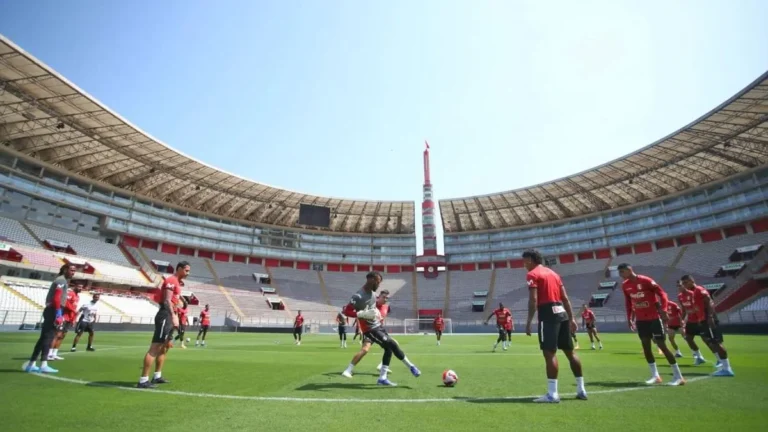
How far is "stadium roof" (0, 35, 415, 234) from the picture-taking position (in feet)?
107

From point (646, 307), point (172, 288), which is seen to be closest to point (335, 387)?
point (172, 288)

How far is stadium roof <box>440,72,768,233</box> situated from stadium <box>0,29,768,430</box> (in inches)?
10.5

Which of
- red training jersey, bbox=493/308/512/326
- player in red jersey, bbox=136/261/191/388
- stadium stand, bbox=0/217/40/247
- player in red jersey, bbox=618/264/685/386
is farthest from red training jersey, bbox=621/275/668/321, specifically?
stadium stand, bbox=0/217/40/247

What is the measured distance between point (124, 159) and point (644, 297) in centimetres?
5530

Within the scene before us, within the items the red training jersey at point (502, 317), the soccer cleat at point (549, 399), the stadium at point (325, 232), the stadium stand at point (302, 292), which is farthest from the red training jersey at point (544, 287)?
the stadium stand at point (302, 292)

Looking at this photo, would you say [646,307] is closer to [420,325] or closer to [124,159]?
[420,325]

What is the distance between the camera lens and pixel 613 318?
144 ft

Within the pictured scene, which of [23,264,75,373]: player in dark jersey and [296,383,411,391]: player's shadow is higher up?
[23,264,75,373]: player in dark jersey

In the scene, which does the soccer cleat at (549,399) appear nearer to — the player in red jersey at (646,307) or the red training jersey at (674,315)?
the player in red jersey at (646,307)

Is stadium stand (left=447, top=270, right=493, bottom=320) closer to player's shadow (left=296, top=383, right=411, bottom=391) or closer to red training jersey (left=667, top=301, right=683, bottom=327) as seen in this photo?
red training jersey (left=667, top=301, right=683, bottom=327)

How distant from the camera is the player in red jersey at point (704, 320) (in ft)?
26.9

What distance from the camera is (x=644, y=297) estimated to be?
794cm

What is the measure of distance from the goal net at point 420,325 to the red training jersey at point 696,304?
43.2m

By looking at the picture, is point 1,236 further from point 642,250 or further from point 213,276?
point 642,250
